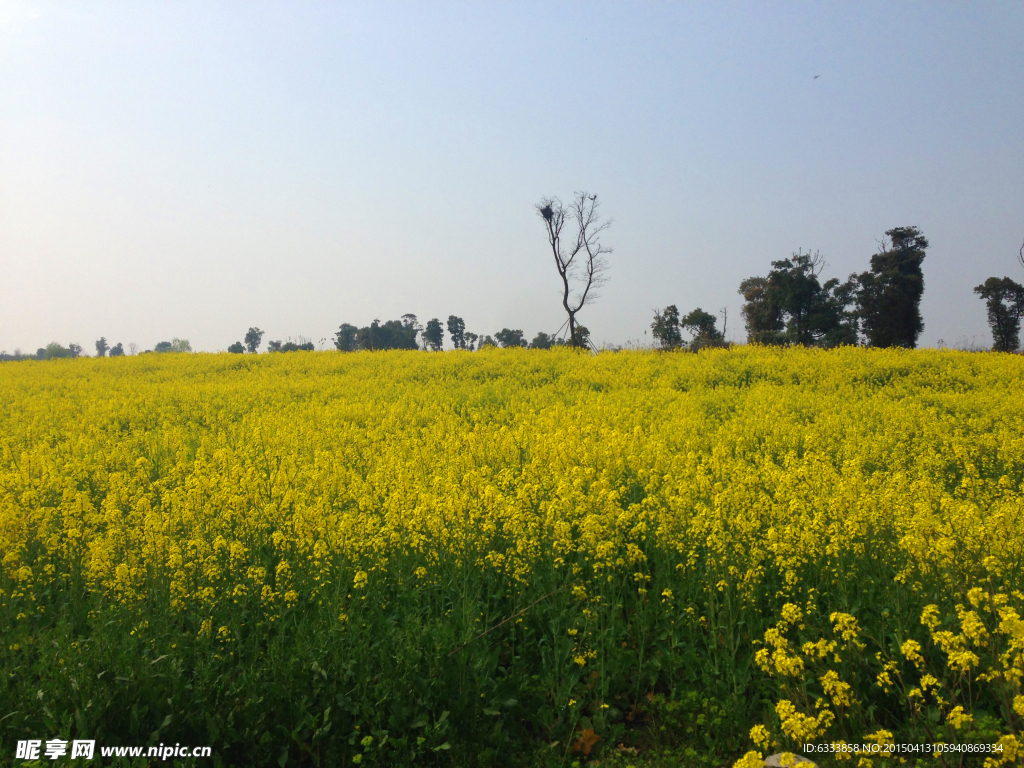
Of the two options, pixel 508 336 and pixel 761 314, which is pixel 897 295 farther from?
pixel 508 336

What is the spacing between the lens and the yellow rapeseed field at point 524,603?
3271 mm

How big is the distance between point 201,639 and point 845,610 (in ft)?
13.3

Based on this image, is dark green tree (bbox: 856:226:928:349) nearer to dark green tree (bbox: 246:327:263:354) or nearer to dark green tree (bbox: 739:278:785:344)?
dark green tree (bbox: 739:278:785:344)

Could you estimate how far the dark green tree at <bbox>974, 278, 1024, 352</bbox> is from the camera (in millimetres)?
31000

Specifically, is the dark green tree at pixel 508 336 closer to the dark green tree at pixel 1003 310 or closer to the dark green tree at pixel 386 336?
the dark green tree at pixel 386 336

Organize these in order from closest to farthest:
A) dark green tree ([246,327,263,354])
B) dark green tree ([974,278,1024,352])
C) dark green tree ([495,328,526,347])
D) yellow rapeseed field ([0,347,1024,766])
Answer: yellow rapeseed field ([0,347,1024,766]) < dark green tree ([974,278,1024,352]) < dark green tree ([495,328,526,347]) < dark green tree ([246,327,263,354])

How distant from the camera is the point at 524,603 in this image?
431cm

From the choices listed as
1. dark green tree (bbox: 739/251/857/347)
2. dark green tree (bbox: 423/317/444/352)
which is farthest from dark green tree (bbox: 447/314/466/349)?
dark green tree (bbox: 739/251/857/347)

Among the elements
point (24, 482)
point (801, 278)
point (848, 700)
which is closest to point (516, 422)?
point (24, 482)

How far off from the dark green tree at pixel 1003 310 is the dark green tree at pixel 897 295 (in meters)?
3.28

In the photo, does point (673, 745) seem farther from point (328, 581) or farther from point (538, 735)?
point (328, 581)

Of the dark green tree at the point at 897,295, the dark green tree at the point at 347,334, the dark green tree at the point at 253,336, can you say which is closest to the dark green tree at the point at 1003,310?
the dark green tree at the point at 897,295

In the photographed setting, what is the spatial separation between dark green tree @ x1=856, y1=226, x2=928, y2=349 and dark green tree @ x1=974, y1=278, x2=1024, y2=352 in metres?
3.28

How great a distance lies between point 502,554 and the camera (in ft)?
15.4
